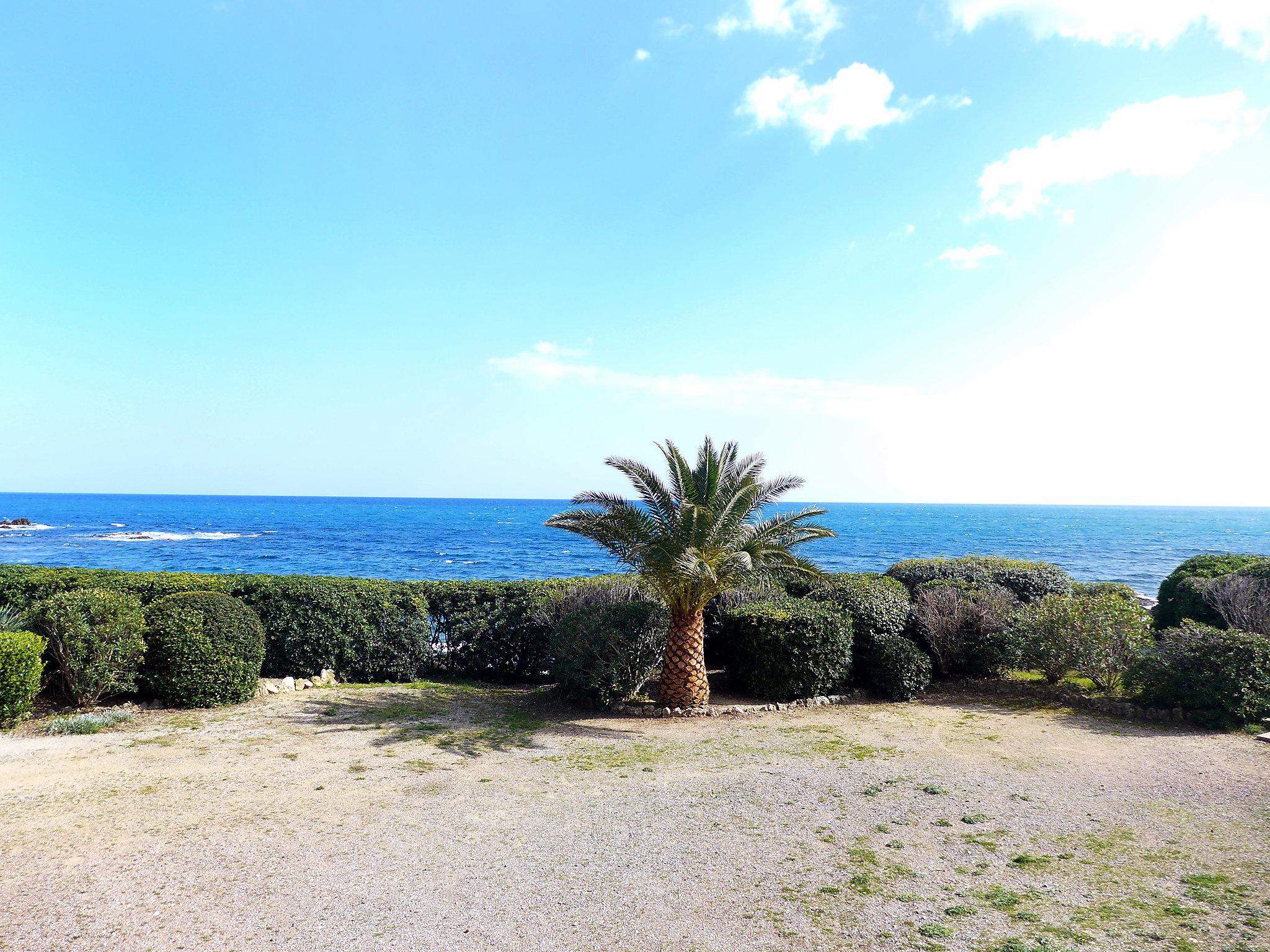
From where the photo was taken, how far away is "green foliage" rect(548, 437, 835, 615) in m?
11.0

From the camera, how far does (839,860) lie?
571 centimetres

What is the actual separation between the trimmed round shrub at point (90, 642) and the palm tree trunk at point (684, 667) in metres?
8.22

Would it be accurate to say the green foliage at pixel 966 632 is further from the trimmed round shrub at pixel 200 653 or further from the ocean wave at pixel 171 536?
the ocean wave at pixel 171 536

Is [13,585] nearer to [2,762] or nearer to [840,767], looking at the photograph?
[2,762]

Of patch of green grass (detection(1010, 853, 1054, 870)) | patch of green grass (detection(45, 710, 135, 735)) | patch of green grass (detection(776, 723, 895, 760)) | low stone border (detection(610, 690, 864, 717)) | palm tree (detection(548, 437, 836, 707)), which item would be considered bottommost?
low stone border (detection(610, 690, 864, 717))

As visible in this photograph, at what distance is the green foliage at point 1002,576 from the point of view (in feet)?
58.0

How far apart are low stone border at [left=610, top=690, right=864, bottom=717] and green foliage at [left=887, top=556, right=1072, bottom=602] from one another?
6334 mm

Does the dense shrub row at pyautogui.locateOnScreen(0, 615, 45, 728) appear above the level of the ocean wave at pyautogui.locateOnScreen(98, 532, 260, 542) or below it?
above

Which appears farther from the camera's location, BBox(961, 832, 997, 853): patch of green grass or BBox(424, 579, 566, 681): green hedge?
BBox(424, 579, 566, 681): green hedge

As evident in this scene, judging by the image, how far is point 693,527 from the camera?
1072 cm

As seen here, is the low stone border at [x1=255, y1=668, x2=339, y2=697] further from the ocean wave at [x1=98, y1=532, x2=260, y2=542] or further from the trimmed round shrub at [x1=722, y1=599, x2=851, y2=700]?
the ocean wave at [x1=98, y1=532, x2=260, y2=542]

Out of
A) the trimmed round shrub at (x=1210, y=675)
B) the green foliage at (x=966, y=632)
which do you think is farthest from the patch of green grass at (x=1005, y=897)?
the green foliage at (x=966, y=632)

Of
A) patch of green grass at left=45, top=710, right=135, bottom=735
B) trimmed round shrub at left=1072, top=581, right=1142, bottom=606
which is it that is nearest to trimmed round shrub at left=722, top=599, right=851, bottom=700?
trimmed round shrub at left=1072, top=581, right=1142, bottom=606

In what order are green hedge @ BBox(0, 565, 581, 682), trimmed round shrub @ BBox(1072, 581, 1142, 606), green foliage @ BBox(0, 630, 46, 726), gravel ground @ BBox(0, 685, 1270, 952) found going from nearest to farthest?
gravel ground @ BBox(0, 685, 1270, 952), green foliage @ BBox(0, 630, 46, 726), green hedge @ BBox(0, 565, 581, 682), trimmed round shrub @ BBox(1072, 581, 1142, 606)
